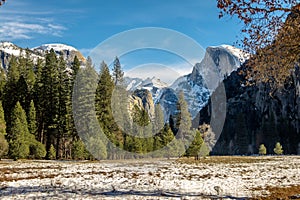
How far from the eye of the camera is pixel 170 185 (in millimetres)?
16719

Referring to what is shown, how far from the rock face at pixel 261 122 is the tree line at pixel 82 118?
224 ft

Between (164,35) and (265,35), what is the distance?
27.6 meters

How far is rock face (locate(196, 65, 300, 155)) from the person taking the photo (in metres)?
145

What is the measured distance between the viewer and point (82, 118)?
54.3m

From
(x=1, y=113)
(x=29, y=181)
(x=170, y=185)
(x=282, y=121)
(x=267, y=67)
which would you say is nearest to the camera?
(x=267, y=67)

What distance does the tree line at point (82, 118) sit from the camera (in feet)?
172

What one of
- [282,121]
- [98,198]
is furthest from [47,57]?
[282,121]

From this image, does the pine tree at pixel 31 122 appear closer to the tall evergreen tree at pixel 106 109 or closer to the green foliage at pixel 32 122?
the green foliage at pixel 32 122

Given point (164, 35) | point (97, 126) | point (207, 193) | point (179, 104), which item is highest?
point (164, 35)

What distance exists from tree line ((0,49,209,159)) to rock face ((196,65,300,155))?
68340 millimetres

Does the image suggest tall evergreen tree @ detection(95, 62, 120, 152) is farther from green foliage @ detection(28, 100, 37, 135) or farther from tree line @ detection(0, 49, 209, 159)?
green foliage @ detection(28, 100, 37, 135)

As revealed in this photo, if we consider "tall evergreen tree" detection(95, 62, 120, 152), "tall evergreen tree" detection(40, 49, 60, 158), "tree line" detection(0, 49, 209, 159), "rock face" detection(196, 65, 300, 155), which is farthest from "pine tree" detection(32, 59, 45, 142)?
"rock face" detection(196, 65, 300, 155)

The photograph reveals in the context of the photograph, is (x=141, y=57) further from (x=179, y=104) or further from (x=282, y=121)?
(x=282, y=121)

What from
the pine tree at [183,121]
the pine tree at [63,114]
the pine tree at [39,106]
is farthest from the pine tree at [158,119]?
the pine tree at [39,106]
